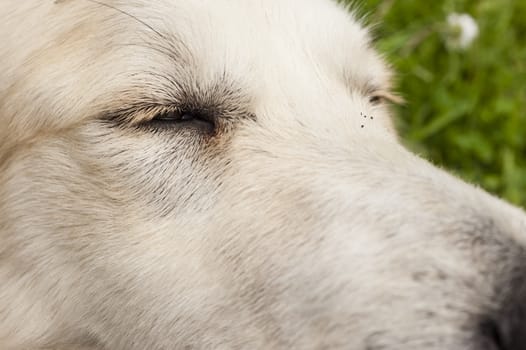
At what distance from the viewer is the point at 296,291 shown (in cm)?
255

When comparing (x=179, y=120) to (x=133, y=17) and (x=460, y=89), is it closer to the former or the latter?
(x=133, y=17)

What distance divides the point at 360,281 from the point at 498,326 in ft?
1.50

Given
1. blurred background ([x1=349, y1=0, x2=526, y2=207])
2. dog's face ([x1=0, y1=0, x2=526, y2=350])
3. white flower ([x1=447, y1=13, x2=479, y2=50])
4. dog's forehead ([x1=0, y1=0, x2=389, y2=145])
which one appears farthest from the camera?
white flower ([x1=447, y1=13, x2=479, y2=50])

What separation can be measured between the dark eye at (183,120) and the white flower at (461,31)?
366cm

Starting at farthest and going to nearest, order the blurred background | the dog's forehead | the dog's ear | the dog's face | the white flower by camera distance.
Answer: the white flower → the blurred background → the dog's ear → the dog's forehead → the dog's face

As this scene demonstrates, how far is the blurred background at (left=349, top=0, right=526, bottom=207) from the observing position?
5.91m

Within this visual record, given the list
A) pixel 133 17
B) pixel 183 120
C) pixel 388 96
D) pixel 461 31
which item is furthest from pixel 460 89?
pixel 133 17

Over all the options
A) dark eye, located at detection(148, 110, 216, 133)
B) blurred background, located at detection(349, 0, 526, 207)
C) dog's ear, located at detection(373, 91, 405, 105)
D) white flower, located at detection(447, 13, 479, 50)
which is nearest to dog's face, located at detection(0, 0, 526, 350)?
dark eye, located at detection(148, 110, 216, 133)

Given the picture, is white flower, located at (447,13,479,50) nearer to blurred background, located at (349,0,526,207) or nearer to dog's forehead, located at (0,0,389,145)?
blurred background, located at (349,0,526,207)

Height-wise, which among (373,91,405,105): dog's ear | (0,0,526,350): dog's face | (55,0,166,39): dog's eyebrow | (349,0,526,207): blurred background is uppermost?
(349,0,526,207): blurred background

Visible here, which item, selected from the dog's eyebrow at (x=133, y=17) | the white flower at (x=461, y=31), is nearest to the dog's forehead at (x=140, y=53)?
the dog's eyebrow at (x=133, y=17)

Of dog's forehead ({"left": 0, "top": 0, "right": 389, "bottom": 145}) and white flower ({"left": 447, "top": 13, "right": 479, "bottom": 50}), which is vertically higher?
white flower ({"left": 447, "top": 13, "right": 479, "bottom": 50})

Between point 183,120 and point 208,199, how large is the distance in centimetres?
38

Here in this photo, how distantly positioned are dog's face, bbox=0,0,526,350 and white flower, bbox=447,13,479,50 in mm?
3212
